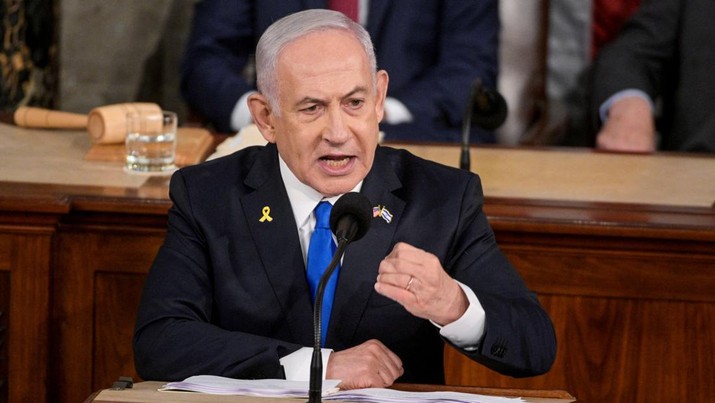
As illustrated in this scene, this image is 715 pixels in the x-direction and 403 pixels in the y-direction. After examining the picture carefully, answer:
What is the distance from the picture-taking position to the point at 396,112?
4020mm

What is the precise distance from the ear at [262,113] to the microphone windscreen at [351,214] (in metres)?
0.44

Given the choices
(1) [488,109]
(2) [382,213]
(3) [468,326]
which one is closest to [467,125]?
(1) [488,109]

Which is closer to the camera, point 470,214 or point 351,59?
point 351,59

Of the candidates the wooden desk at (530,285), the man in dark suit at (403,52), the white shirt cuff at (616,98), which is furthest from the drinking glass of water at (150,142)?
the white shirt cuff at (616,98)

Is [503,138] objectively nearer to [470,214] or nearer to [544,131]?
[544,131]

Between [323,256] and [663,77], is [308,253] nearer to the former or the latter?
[323,256]

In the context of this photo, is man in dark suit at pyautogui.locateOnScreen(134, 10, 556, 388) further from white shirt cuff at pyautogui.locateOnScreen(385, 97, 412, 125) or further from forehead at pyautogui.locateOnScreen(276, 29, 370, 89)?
white shirt cuff at pyautogui.locateOnScreen(385, 97, 412, 125)

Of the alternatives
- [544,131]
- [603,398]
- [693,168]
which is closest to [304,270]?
[603,398]

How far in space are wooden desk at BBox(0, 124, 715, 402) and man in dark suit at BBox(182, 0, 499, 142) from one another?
1441mm

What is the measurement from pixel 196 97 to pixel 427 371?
7.23 feet

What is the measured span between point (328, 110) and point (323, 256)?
0.27 m

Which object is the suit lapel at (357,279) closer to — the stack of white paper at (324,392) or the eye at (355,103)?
the eye at (355,103)

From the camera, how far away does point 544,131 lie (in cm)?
412

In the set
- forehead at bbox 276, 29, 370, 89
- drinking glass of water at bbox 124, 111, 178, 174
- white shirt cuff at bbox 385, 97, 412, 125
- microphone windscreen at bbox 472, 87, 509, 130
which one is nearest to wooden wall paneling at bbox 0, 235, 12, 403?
drinking glass of water at bbox 124, 111, 178, 174
